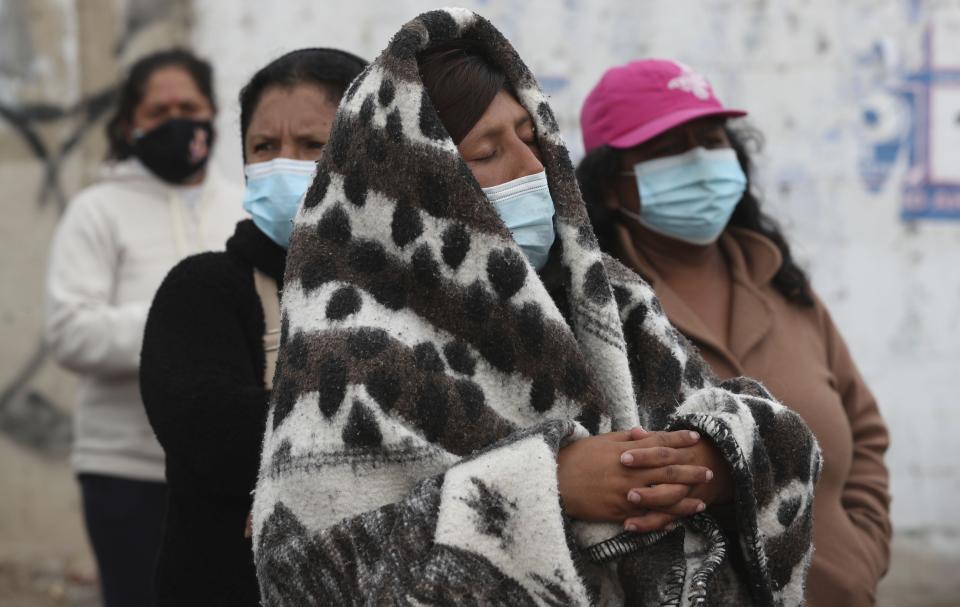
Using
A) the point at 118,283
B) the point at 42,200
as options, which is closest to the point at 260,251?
the point at 118,283

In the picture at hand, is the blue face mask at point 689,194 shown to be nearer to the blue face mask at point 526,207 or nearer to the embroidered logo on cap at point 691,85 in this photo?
the embroidered logo on cap at point 691,85

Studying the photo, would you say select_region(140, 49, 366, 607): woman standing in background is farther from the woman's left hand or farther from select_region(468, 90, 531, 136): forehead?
the woman's left hand

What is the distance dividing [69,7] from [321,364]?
15.0 feet

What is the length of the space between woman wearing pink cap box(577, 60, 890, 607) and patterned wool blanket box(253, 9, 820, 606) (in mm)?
969

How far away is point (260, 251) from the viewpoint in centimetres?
244

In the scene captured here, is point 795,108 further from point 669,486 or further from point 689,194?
point 669,486

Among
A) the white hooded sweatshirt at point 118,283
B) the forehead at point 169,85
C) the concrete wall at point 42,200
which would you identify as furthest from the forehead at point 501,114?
the concrete wall at point 42,200

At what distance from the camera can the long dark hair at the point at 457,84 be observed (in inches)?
78.8

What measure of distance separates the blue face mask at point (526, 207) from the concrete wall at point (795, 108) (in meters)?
3.82

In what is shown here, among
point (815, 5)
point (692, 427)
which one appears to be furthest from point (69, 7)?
point (692, 427)

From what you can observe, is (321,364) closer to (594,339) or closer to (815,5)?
(594,339)

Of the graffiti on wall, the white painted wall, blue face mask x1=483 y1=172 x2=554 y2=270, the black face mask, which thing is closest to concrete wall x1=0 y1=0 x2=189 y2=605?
the graffiti on wall

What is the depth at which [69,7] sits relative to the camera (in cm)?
582

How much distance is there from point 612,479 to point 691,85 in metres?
1.67
